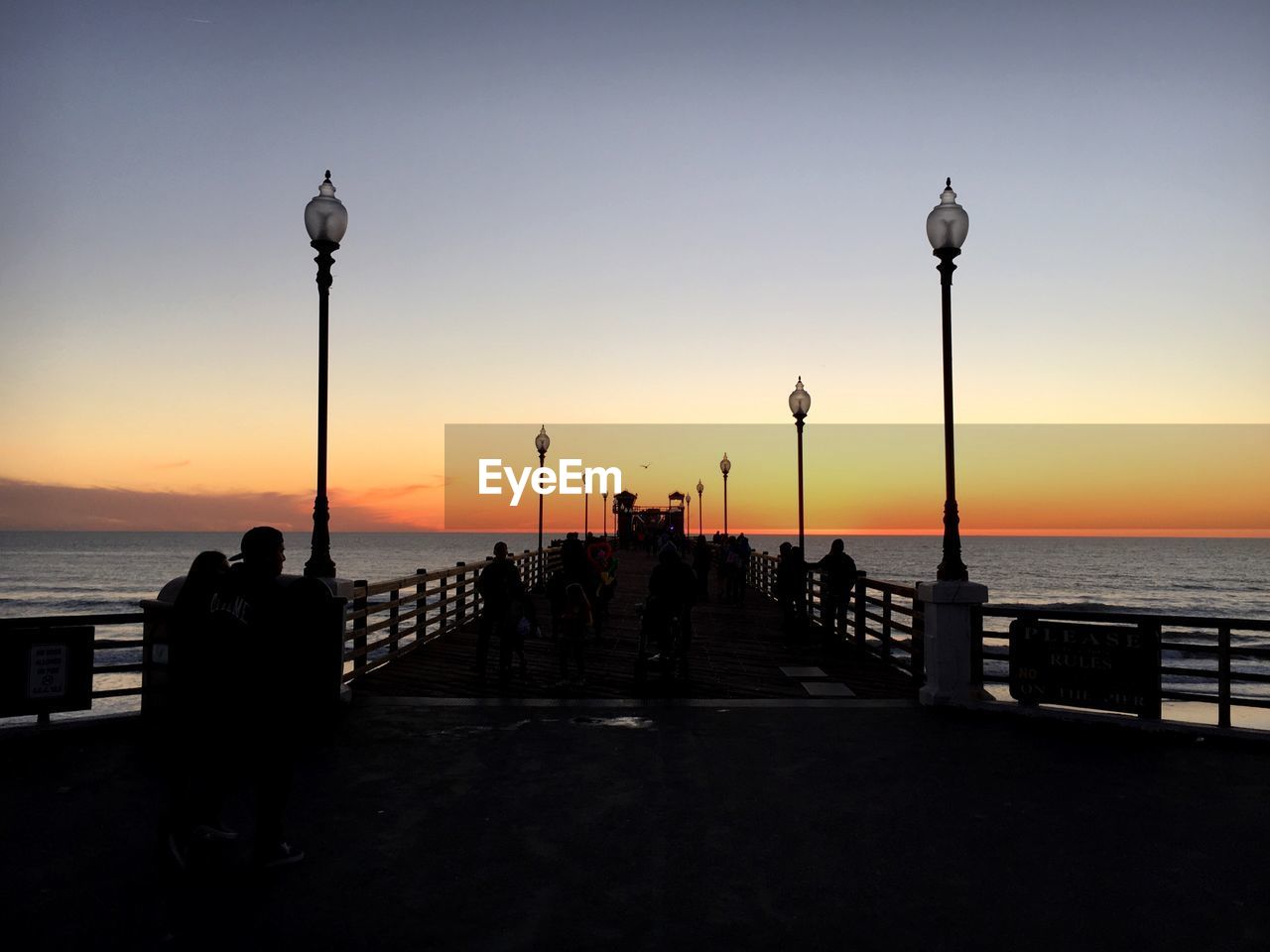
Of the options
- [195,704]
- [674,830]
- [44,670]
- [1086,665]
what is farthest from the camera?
[1086,665]

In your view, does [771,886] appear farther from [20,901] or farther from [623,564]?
[623,564]

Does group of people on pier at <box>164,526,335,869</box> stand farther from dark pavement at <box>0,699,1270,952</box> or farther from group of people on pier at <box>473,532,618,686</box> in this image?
group of people on pier at <box>473,532,618,686</box>

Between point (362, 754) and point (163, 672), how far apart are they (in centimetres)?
202

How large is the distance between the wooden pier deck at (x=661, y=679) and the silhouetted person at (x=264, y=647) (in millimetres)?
5948

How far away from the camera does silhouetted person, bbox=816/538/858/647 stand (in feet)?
53.4

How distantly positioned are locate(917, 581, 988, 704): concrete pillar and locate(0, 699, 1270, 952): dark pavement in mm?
1329

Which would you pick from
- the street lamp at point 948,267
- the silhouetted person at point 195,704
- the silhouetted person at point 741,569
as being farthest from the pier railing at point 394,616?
the silhouetted person at point 741,569

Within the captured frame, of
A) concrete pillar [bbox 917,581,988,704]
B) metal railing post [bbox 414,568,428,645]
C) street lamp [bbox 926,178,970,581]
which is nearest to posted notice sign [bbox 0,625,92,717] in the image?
metal railing post [bbox 414,568,428,645]

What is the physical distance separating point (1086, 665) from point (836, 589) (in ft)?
23.3

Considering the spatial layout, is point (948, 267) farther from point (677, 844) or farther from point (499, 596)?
point (677, 844)

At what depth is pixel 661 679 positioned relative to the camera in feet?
39.1

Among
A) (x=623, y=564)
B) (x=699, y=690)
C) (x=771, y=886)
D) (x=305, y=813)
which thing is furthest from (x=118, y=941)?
(x=623, y=564)

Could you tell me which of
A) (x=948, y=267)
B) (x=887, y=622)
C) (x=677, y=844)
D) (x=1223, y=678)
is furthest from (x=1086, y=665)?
Result: (x=677, y=844)

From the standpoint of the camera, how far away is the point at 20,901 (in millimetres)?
4586
